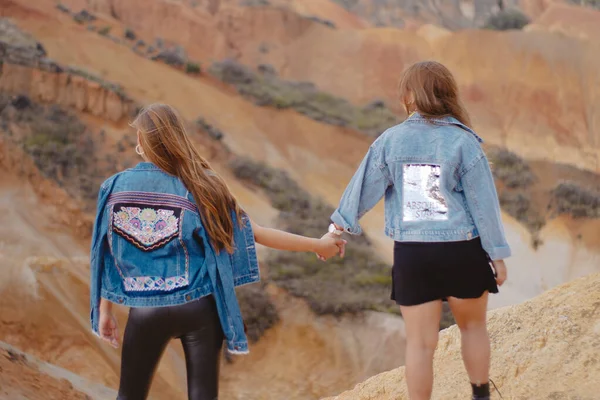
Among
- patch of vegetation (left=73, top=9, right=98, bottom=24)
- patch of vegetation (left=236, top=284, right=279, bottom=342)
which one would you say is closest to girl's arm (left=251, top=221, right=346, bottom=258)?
patch of vegetation (left=236, top=284, right=279, bottom=342)

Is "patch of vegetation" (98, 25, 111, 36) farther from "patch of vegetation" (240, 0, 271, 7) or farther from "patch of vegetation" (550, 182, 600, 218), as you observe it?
"patch of vegetation" (550, 182, 600, 218)

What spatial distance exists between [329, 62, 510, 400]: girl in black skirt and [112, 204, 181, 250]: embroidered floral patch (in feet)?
2.85

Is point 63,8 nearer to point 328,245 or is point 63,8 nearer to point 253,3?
point 253,3

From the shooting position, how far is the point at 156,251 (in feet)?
8.87

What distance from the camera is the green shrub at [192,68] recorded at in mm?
20000

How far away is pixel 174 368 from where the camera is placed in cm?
1023

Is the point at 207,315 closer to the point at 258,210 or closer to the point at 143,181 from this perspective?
the point at 143,181

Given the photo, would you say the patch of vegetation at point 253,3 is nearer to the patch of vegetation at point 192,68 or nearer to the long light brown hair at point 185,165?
the patch of vegetation at point 192,68

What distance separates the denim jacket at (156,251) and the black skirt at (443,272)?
0.67 meters

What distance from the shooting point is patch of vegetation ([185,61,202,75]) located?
20000 mm

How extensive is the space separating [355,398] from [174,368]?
5897mm

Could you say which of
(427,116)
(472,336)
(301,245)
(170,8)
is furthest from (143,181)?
(170,8)

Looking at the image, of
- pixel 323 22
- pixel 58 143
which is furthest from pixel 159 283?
pixel 323 22

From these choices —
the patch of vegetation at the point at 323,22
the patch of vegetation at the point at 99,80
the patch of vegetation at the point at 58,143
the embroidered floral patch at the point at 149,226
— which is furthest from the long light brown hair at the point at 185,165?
the patch of vegetation at the point at 323,22
